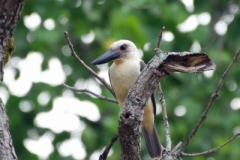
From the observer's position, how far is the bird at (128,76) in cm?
450

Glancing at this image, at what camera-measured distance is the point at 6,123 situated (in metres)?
3.41

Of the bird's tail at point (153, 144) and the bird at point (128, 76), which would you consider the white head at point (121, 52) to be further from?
the bird's tail at point (153, 144)

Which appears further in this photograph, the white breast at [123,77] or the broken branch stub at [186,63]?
the white breast at [123,77]

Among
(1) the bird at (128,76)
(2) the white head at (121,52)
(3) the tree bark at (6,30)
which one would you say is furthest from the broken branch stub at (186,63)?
(2) the white head at (121,52)

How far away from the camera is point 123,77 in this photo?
178 inches

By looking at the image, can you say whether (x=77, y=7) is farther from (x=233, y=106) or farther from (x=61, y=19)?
(x=233, y=106)

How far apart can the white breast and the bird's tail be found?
1.59 feet

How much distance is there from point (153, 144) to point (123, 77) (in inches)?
23.0

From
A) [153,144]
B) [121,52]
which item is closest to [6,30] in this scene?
[121,52]

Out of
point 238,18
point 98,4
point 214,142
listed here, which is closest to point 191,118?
point 214,142

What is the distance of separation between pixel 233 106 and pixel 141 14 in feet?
7.48

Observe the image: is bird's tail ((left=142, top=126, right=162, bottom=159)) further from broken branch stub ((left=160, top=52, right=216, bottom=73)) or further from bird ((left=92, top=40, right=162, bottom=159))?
broken branch stub ((left=160, top=52, right=216, bottom=73))

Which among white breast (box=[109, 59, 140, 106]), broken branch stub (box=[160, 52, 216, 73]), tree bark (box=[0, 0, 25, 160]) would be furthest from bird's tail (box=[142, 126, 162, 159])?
broken branch stub (box=[160, 52, 216, 73])

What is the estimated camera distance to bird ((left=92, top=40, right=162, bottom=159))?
4.50 metres
